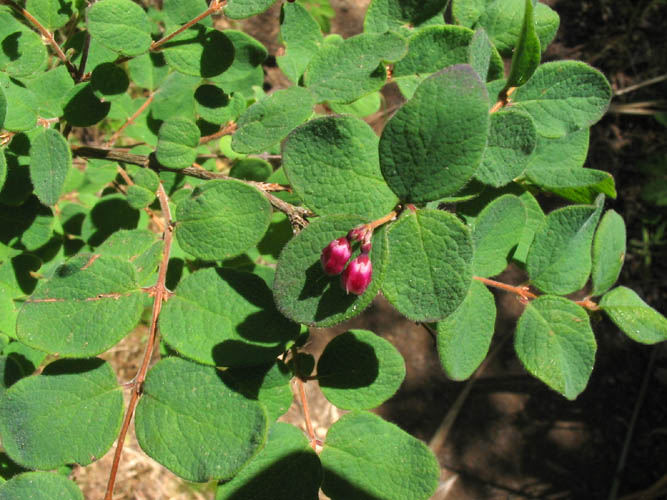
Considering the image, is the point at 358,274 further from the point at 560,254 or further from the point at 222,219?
the point at 560,254

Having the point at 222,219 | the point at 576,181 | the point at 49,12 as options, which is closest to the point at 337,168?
the point at 222,219

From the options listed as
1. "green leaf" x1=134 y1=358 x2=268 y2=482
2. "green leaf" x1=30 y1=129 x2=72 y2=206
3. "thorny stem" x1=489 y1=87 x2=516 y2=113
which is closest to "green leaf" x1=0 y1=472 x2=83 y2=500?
"green leaf" x1=134 y1=358 x2=268 y2=482

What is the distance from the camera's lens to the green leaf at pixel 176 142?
4.63ft

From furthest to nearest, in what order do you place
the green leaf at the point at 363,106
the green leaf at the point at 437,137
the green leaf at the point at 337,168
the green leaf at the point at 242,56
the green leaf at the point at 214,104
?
the green leaf at the point at 363,106, the green leaf at the point at 214,104, the green leaf at the point at 242,56, the green leaf at the point at 337,168, the green leaf at the point at 437,137

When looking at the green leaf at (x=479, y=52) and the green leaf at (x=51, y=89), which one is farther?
the green leaf at (x=51, y=89)

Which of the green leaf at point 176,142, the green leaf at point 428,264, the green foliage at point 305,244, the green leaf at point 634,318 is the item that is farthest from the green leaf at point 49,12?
the green leaf at point 634,318

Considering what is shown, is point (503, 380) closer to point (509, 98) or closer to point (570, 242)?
point (570, 242)

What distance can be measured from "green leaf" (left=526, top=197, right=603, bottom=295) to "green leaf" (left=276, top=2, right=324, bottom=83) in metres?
0.75

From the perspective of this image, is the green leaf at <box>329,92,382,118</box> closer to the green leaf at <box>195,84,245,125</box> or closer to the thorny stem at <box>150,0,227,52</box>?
the green leaf at <box>195,84,245,125</box>

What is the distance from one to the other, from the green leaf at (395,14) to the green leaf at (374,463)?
951mm

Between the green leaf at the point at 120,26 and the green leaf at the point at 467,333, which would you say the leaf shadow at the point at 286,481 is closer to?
the green leaf at the point at 467,333

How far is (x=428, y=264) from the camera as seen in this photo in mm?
960

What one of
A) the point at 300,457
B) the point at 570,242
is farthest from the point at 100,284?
the point at 570,242

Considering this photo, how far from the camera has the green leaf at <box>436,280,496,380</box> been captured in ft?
3.92
